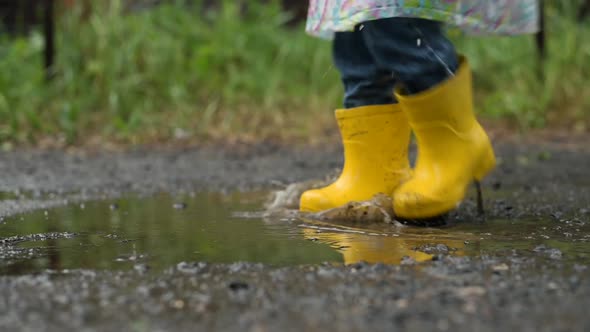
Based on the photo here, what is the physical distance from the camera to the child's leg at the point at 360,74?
225 cm

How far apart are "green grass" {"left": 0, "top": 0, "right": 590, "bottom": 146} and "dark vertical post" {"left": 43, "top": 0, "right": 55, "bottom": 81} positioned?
64 mm

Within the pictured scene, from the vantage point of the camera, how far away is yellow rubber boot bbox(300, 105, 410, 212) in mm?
2271

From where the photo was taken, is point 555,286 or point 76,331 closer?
point 76,331

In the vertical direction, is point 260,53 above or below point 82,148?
above

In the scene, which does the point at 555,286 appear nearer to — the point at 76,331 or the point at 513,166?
the point at 76,331

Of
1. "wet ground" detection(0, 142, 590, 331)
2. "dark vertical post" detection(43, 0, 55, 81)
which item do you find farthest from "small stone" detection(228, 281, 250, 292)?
"dark vertical post" detection(43, 0, 55, 81)

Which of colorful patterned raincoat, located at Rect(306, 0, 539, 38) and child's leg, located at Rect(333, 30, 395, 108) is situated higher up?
colorful patterned raincoat, located at Rect(306, 0, 539, 38)

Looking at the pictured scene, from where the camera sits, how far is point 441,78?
6.86 ft

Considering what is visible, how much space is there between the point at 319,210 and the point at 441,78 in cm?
52

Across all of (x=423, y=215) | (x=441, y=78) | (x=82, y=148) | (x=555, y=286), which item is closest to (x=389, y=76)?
(x=441, y=78)

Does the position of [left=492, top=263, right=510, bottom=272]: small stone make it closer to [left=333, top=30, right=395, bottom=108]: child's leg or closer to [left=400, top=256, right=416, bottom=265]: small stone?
[left=400, top=256, right=416, bottom=265]: small stone

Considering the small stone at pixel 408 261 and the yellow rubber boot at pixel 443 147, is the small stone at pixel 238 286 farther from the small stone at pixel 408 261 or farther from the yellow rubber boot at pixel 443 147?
the yellow rubber boot at pixel 443 147

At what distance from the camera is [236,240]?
194cm

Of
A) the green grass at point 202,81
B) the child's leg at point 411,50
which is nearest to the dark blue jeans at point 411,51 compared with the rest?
the child's leg at point 411,50
